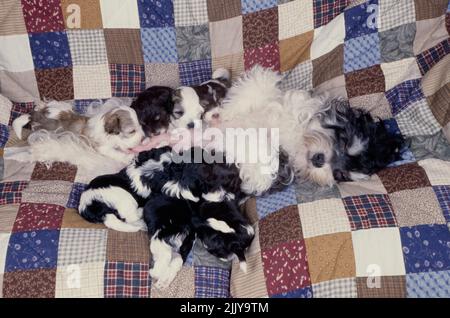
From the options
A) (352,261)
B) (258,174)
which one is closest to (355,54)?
(258,174)

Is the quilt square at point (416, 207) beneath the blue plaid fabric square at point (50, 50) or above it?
beneath

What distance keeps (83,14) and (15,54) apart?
1.45ft

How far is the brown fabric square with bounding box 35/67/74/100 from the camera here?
2.45 meters

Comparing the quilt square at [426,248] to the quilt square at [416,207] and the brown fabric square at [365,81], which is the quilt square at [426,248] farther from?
the brown fabric square at [365,81]

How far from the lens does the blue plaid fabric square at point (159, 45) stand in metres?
2.42

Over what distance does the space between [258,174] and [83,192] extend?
82 cm

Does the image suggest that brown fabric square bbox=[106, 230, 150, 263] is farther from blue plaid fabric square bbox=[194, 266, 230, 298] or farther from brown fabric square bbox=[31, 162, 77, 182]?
brown fabric square bbox=[31, 162, 77, 182]

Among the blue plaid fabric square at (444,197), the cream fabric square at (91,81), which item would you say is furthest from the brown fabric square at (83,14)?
the blue plaid fabric square at (444,197)

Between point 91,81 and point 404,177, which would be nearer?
point 404,177

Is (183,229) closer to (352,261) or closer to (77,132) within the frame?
(352,261)

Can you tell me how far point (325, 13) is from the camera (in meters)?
2.36

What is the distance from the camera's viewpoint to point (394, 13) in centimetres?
226

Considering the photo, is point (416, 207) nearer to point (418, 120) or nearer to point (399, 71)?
point (418, 120)

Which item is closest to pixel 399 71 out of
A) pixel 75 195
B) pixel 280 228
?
pixel 280 228
